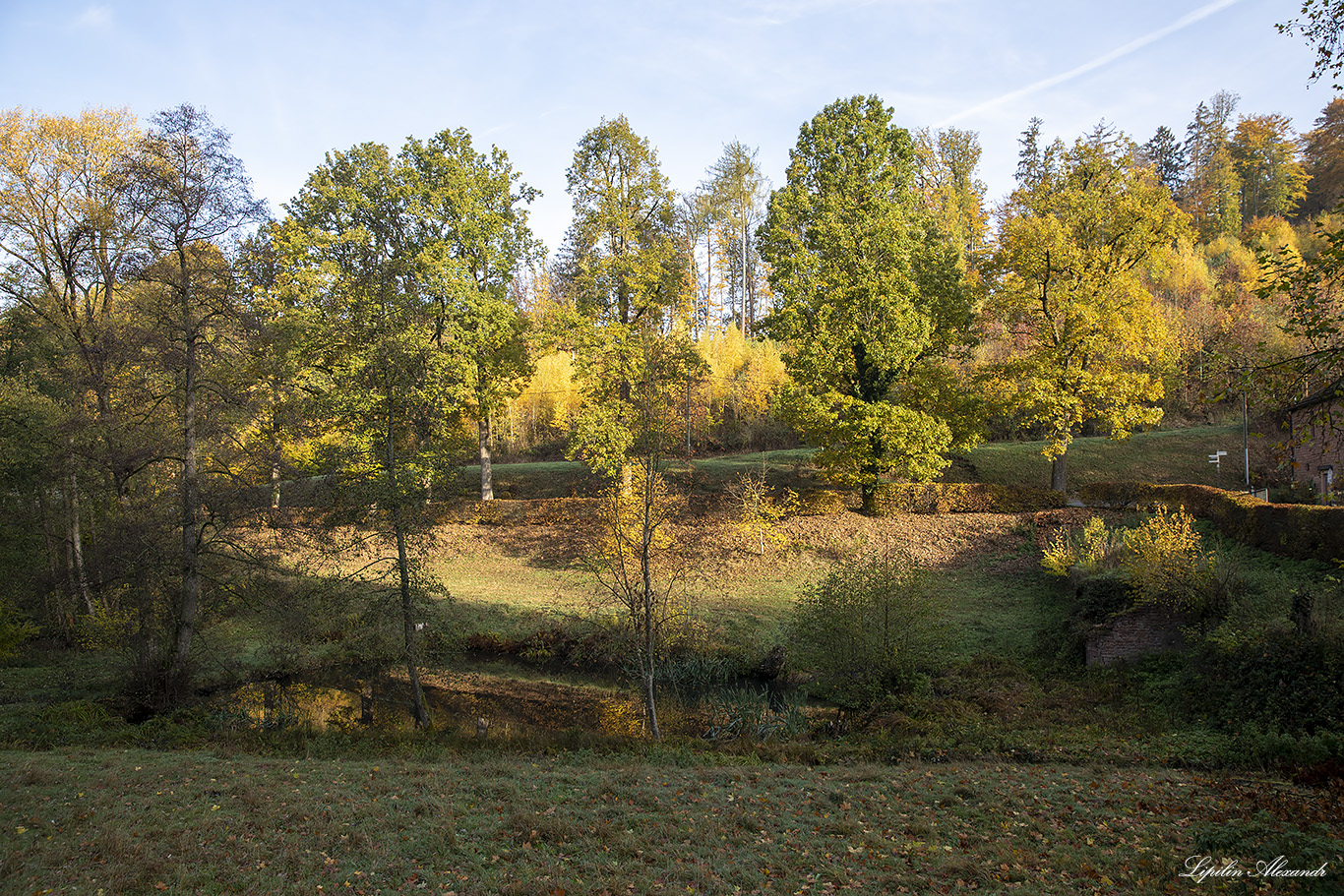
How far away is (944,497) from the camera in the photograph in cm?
2527

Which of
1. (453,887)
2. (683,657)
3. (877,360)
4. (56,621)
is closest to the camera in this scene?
(453,887)

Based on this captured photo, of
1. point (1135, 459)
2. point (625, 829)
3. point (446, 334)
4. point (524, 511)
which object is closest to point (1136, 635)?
point (625, 829)

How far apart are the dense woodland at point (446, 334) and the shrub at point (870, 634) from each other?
5.20m

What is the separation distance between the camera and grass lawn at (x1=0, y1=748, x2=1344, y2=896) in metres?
6.33

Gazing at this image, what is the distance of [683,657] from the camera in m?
17.6

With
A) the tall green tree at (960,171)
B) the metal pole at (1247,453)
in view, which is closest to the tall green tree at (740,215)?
the tall green tree at (960,171)

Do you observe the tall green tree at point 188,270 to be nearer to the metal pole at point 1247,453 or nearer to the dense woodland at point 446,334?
the dense woodland at point 446,334

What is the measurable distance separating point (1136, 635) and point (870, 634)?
5667mm

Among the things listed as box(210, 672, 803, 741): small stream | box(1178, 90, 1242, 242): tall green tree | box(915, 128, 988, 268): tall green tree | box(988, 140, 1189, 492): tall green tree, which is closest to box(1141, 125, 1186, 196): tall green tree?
box(1178, 90, 1242, 242): tall green tree

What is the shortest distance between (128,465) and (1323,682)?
821 inches

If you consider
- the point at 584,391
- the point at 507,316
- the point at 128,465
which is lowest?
Answer: the point at 128,465

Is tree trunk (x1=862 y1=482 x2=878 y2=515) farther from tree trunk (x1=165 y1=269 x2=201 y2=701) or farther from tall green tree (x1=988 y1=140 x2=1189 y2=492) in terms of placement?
tree trunk (x1=165 y1=269 x2=201 y2=701)

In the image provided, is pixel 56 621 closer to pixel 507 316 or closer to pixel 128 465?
pixel 128 465

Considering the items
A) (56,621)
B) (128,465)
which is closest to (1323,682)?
(128,465)
